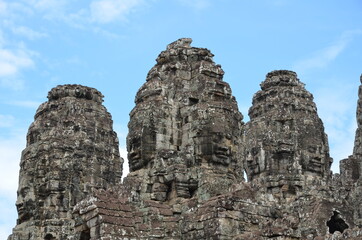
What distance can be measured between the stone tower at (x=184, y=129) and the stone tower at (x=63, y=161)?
8.83 metres

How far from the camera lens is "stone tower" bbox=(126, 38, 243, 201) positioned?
23.5m

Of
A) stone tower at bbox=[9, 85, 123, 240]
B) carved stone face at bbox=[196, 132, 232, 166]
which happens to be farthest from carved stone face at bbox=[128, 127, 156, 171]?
stone tower at bbox=[9, 85, 123, 240]

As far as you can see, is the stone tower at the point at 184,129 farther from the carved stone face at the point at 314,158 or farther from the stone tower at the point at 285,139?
the carved stone face at the point at 314,158

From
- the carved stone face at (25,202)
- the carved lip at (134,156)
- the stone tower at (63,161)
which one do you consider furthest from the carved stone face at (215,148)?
the carved stone face at (25,202)

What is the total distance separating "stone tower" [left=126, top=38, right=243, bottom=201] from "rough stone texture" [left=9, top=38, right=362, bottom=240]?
0.12ft

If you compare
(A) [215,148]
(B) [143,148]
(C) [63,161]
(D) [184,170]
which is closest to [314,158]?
(C) [63,161]

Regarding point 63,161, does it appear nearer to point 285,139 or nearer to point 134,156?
point 134,156

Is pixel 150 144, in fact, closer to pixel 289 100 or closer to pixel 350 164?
pixel 350 164

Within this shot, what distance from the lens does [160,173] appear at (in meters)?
23.9

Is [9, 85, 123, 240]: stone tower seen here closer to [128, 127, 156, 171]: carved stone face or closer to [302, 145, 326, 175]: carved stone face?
[128, 127, 156, 171]: carved stone face

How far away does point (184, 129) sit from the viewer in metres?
24.8

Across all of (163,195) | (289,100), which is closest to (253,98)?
(289,100)

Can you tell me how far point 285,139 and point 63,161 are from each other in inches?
482

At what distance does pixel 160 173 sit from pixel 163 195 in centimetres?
72
